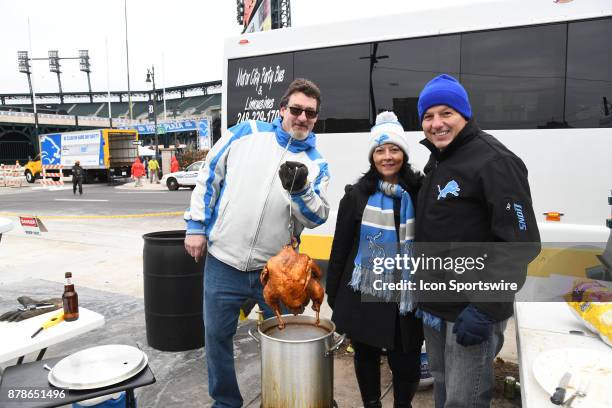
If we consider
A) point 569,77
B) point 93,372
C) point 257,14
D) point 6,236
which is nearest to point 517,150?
point 569,77

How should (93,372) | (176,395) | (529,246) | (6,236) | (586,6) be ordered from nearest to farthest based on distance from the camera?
(529,246)
(93,372)
(176,395)
(586,6)
(6,236)

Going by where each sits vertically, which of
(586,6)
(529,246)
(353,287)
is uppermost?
(586,6)

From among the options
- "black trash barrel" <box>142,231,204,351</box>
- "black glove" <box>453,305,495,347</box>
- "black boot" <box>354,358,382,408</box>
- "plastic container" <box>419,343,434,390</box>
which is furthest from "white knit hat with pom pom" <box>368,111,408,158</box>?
"black trash barrel" <box>142,231,204,351</box>

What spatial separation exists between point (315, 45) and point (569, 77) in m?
3.31

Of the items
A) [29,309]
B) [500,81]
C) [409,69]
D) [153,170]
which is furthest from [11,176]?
[500,81]

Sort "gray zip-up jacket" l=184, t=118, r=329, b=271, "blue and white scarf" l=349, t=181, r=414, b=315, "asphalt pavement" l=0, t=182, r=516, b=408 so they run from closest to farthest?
"blue and white scarf" l=349, t=181, r=414, b=315 → "gray zip-up jacket" l=184, t=118, r=329, b=271 → "asphalt pavement" l=0, t=182, r=516, b=408

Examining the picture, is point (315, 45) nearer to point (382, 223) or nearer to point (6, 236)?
point (382, 223)

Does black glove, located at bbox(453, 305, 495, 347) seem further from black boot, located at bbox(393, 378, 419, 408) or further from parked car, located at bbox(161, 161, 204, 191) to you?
parked car, located at bbox(161, 161, 204, 191)

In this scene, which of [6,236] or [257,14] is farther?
[257,14]

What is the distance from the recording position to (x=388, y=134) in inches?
96.5

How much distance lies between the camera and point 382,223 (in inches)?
98.0

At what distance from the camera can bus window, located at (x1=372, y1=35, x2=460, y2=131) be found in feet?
17.9

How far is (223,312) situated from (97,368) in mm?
843

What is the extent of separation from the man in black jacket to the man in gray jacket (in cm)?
75
